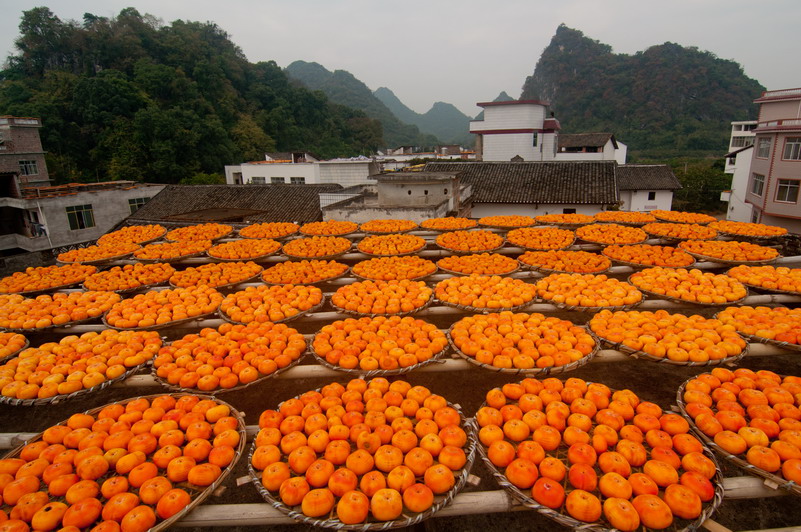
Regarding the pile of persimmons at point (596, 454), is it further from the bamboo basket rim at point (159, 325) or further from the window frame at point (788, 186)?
the window frame at point (788, 186)

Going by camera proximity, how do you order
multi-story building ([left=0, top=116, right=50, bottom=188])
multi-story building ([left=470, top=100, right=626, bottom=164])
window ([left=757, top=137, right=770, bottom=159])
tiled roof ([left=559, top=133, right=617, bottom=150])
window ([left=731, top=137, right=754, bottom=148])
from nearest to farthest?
1. window ([left=757, top=137, right=770, bottom=159])
2. multi-story building ([left=0, top=116, right=50, bottom=188])
3. multi-story building ([left=470, top=100, right=626, bottom=164])
4. tiled roof ([left=559, top=133, right=617, bottom=150])
5. window ([left=731, top=137, right=754, bottom=148])

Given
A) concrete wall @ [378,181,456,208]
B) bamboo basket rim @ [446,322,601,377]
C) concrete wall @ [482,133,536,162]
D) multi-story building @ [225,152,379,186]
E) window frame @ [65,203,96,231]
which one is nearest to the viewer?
bamboo basket rim @ [446,322,601,377]

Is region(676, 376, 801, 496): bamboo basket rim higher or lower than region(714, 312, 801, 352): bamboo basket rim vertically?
lower

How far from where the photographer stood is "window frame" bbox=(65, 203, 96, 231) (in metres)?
23.5

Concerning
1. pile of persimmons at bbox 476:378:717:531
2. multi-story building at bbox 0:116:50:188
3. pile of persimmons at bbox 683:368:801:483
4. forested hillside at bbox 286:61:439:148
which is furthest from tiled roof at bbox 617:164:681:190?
forested hillside at bbox 286:61:439:148

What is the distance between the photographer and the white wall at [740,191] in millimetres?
28933

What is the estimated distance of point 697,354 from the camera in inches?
172

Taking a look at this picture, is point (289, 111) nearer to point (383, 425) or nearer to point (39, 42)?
point (39, 42)

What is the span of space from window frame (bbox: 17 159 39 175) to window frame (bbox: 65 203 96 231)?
32.8ft

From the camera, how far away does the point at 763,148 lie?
2514 centimetres

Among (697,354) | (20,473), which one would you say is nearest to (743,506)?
(697,354)

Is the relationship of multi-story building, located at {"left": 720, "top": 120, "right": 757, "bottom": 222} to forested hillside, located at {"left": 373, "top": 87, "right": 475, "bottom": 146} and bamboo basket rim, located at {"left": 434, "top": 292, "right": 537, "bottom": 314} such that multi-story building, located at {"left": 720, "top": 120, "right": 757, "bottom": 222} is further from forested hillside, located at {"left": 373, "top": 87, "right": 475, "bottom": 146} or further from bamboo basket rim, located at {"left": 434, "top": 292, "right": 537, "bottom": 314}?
forested hillside, located at {"left": 373, "top": 87, "right": 475, "bottom": 146}

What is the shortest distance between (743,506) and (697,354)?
1.39 m

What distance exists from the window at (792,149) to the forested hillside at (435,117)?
414 ft
